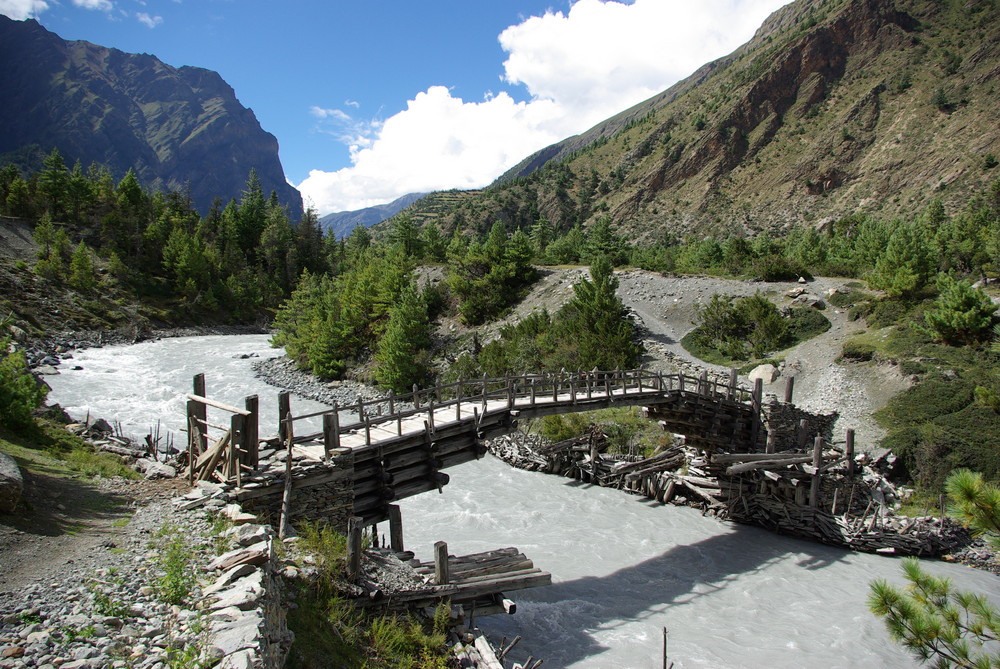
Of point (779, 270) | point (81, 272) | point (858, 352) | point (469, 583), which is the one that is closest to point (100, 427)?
point (469, 583)

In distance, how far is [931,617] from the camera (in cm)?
649

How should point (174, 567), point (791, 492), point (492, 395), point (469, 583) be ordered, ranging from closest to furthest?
point (174, 567)
point (469, 583)
point (492, 395)
point (791, 492)

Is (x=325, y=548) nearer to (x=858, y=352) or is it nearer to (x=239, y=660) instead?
(x=239, y=660)

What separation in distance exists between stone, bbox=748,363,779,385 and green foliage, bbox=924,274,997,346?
23.8 ft

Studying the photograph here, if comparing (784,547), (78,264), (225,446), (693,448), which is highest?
(78,264)

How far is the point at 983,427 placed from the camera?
2095 cm

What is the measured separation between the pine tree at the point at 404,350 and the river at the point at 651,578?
12.0 meters

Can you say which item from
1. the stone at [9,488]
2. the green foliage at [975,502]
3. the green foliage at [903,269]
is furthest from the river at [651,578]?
the green foliage at [903,269]

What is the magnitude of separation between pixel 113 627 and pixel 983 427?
26.9 m

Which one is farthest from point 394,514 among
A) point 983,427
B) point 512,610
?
point 983,427

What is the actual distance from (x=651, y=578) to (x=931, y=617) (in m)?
10.7

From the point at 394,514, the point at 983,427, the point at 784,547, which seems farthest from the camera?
the point at 983,427

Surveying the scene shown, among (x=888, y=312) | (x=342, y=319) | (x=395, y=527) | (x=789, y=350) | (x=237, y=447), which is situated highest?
(x=342, y=319)

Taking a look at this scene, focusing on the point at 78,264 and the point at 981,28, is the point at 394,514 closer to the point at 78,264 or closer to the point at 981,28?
the point at 78,264
